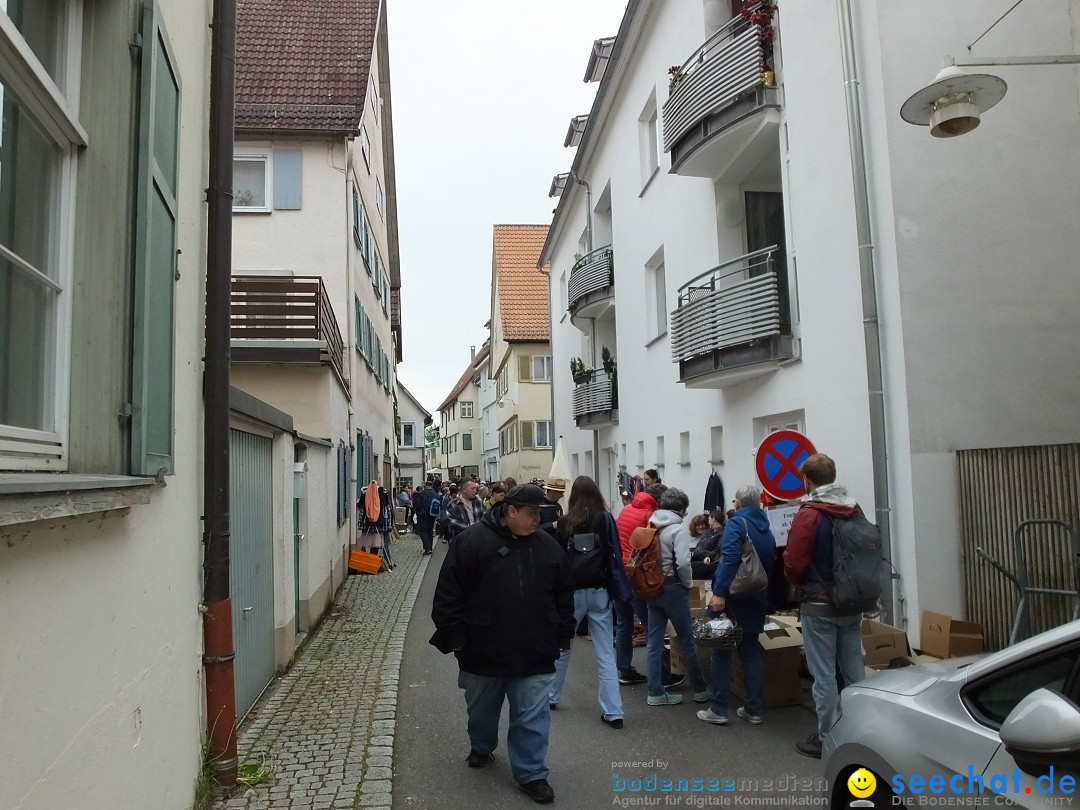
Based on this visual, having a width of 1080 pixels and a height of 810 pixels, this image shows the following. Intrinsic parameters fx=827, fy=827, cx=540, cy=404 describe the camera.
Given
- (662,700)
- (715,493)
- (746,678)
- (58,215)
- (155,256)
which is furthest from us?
(715,493)

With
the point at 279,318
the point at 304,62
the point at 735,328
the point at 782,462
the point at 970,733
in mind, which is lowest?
the point at 970,733

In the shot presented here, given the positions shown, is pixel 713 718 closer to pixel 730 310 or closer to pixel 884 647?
pixel 884 647

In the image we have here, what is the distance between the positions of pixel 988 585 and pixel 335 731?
5.28 meters

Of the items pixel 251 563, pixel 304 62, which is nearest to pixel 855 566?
pixel 251 563

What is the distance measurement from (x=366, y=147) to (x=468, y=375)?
4820 cm

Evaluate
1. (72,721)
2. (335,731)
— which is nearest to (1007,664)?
(72,721)

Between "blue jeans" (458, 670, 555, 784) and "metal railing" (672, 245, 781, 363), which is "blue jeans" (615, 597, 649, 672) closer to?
"blue jeans" (458, 670, 555, 784)

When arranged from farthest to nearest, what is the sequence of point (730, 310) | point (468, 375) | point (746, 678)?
point (468, 375) < point (730, 310) < point (746, 678)

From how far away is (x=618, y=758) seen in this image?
5.30 m

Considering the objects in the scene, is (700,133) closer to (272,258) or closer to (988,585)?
(988,585)

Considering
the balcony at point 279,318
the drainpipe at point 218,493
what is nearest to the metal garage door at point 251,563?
the drainpipe at point 218,493

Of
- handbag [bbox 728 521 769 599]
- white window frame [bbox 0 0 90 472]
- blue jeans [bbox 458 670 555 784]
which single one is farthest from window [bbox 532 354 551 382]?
white window frame [bbox 0 0 90 472]

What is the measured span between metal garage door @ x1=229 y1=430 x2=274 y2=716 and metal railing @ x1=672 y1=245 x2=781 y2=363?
542 centimetres

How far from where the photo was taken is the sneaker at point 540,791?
4.55 meters
